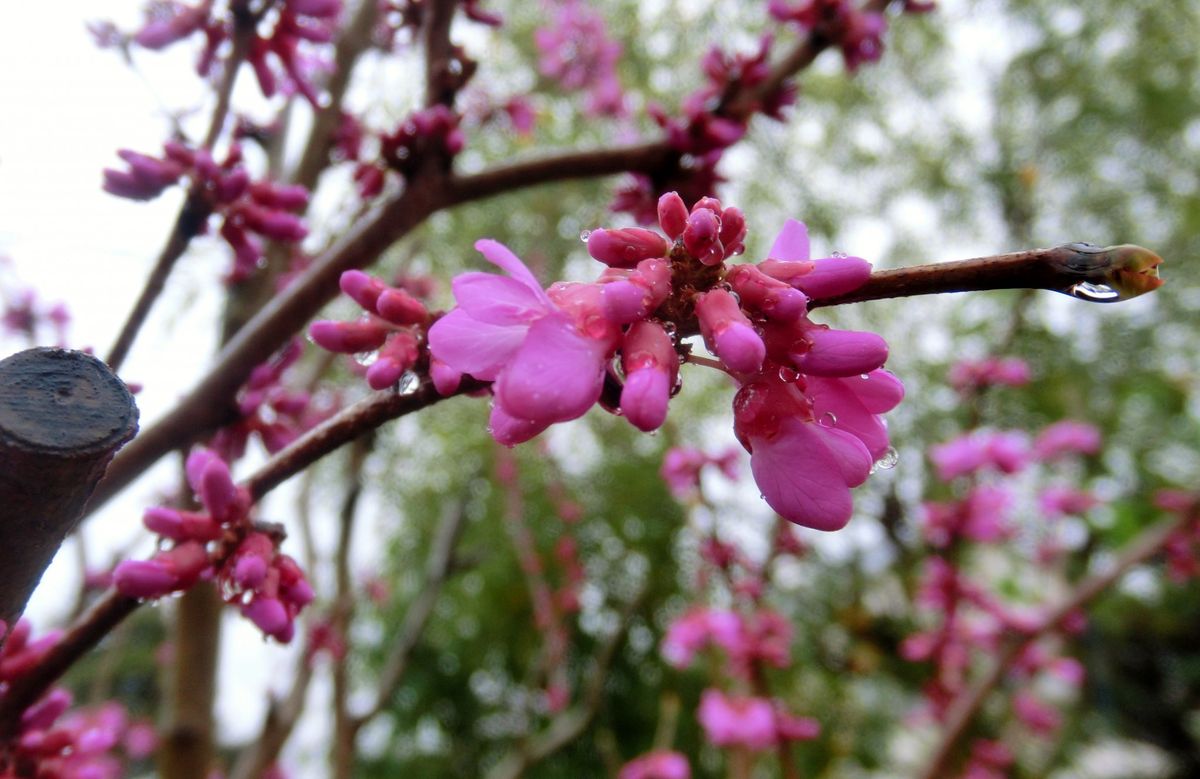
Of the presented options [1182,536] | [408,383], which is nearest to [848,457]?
[408,383]

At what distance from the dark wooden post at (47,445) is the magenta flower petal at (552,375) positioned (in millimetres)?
243

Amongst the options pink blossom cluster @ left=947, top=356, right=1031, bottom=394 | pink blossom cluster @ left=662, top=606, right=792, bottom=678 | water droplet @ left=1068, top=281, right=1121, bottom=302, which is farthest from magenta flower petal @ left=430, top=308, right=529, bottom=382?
pink blossom cluster @ left=947, top=356, right=1031, bottom=394

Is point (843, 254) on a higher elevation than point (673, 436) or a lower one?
higher

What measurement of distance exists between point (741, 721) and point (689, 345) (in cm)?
239

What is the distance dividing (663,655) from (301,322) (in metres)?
5.83

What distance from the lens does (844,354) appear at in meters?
0.52

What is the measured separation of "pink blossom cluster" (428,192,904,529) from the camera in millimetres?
487

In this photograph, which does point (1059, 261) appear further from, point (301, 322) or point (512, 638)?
point (512, 638)

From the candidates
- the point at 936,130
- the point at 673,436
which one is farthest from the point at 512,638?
the point at 936,130

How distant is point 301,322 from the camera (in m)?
1.08

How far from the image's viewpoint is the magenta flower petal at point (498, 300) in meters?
0.52

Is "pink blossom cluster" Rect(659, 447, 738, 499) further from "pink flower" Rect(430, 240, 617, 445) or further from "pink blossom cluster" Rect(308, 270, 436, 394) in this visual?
"pink flower" Rect(430, 240, 617, 445)

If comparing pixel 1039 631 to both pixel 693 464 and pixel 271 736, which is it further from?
pixel 271 736

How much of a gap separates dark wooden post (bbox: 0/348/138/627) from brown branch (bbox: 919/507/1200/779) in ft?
8.88
